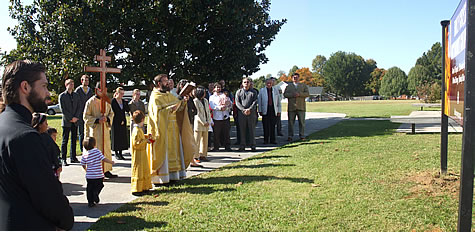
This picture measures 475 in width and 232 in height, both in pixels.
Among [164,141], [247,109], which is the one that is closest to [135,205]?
[164,141]

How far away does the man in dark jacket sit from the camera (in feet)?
6.53

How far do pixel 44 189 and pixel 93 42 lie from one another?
15020 millimetres

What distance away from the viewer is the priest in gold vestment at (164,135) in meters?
6.92

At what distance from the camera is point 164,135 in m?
7.01

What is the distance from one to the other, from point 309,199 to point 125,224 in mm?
2620

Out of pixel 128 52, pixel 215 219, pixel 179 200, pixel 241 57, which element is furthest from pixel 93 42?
pixel 215 219

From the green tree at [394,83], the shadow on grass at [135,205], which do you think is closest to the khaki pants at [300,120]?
the shadow on grass at [135,205]

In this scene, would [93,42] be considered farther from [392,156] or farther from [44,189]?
[44,189]

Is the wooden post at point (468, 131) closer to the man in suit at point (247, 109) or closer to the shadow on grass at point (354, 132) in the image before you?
the man in suit at point (247, 109)

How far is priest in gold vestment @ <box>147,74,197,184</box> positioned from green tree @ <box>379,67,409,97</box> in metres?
115

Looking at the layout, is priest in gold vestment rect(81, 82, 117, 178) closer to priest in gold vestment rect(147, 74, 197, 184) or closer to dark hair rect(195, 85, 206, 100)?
priest in gold vestment rect(147, 74, 197, 184)

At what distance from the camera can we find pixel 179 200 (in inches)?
229

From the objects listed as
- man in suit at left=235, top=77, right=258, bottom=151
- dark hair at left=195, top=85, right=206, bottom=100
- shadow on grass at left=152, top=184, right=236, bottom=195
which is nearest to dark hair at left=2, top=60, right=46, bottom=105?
shadow on grass at left=152, top=184, right=236, bottom=195

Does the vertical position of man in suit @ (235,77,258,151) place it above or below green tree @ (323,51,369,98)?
below
